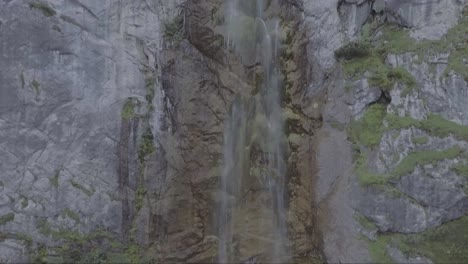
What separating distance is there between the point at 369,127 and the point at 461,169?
5.48 feet

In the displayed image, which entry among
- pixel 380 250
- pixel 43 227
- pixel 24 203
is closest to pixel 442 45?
pixel 380 250

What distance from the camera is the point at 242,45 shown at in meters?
9.79

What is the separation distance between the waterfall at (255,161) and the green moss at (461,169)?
2.96 m

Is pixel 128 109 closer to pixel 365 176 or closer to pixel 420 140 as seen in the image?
pixel 365 176

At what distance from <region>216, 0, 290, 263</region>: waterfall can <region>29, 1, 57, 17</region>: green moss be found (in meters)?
3.51

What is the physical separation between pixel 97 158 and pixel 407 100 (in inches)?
231

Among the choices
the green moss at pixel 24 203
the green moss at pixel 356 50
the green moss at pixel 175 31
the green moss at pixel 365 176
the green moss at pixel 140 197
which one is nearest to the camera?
the green moss at pixel 365 176

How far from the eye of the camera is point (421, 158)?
8164 mm

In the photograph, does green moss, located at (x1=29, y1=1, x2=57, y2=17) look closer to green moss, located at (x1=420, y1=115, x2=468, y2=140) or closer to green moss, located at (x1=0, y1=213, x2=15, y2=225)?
green moss, located at (x1=0, y1=213, x2=15, y2=225)

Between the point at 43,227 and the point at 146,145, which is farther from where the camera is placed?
the point at 146,145

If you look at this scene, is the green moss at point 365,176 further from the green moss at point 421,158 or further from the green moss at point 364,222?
the green moss at point 364,222

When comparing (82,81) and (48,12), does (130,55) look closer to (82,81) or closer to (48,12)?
(82,81)

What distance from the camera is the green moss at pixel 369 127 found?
336 inches

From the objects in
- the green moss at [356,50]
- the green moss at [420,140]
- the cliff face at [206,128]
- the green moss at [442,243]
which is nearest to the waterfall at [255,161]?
the cliff face at [206,128]
